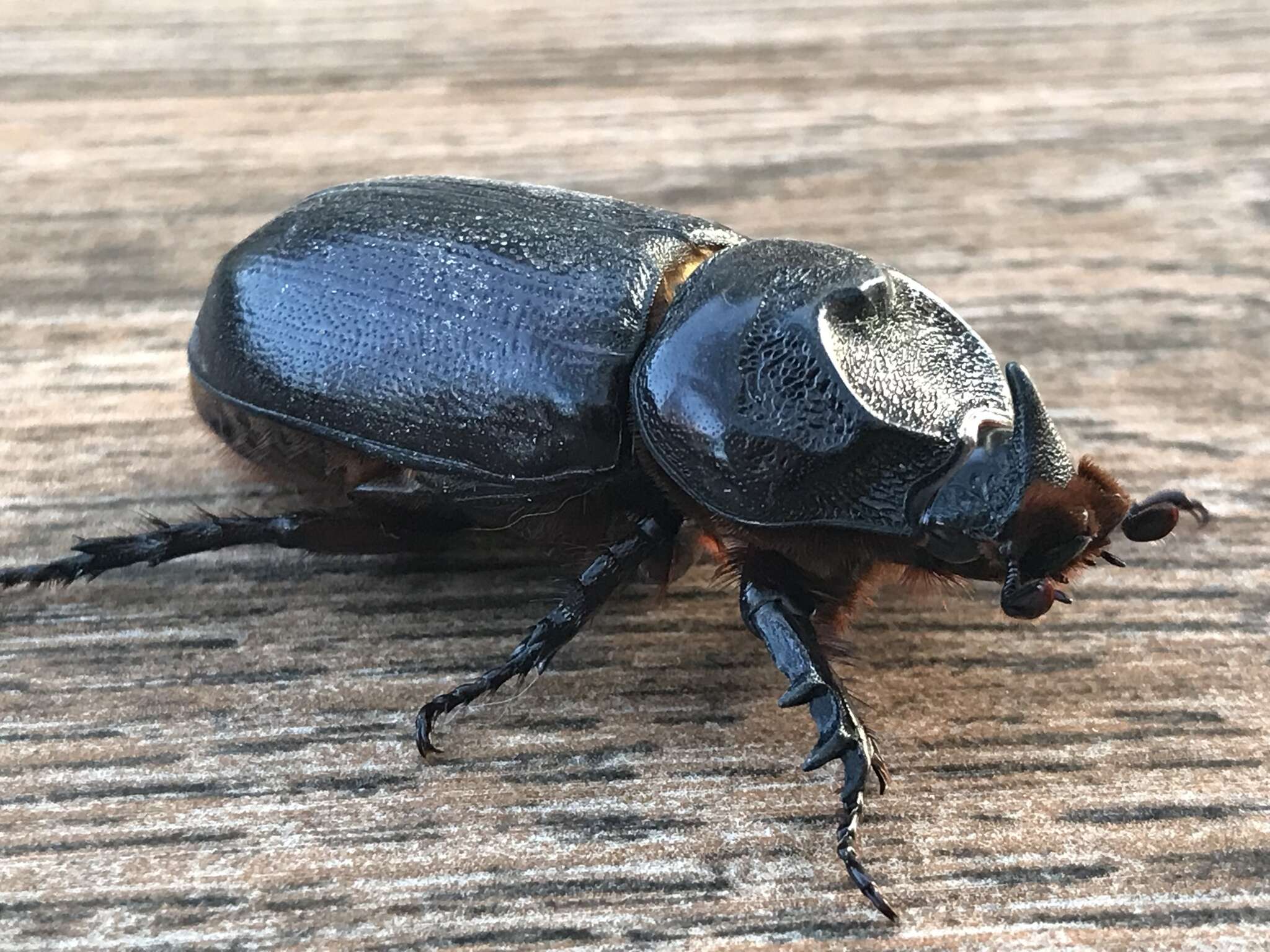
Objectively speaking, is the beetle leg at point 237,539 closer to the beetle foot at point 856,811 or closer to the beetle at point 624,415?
the beetle at point 624,415

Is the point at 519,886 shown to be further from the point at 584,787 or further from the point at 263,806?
the point at 263,806

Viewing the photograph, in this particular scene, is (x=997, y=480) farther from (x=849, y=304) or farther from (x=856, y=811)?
(x=856, y=811)

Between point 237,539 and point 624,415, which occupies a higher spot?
point 624,415

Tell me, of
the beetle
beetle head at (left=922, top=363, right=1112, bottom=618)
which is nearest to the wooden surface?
the beetle

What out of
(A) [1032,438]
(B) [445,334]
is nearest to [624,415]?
(B) [445,334]

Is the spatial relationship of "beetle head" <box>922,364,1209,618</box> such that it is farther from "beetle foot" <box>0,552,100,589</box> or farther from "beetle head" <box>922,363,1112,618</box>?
"beetle foot" <box>0,552,100,589</box>

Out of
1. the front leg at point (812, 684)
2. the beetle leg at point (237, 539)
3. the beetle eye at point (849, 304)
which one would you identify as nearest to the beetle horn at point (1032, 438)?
the beetle eye at point (849, 304)
